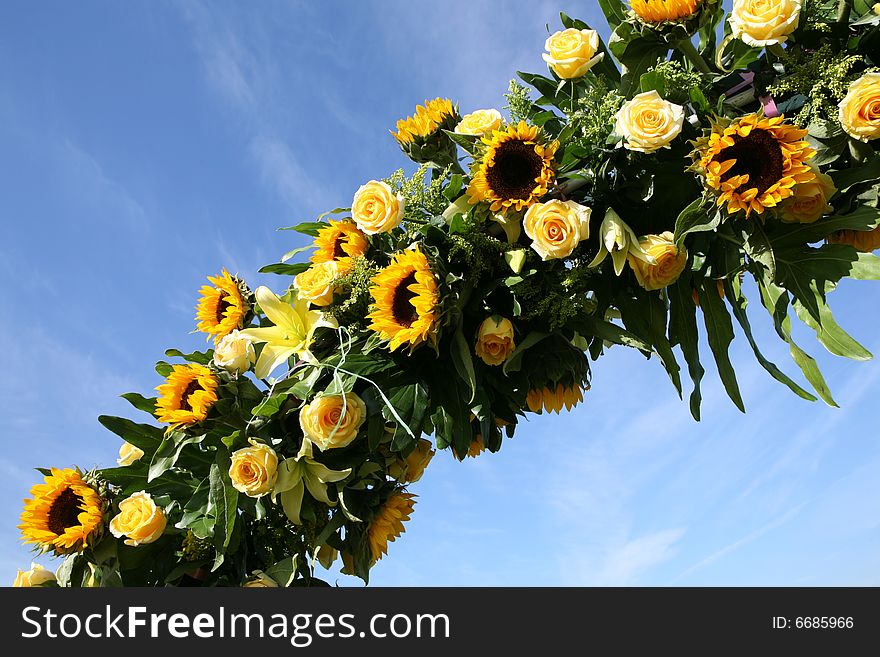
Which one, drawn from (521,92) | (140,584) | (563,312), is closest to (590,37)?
(521,92)

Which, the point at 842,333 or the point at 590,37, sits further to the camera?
the point at 590,37

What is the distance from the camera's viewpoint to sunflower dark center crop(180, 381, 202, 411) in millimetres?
1701

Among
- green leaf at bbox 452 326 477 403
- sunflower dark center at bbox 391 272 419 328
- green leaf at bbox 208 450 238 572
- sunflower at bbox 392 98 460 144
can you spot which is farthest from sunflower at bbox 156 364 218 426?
sunflower at bbox 392 98 460 144

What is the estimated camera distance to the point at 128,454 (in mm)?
1890

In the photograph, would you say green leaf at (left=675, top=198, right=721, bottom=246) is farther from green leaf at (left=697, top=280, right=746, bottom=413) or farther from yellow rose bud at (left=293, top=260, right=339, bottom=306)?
yellow rose bud at (left=293, top=260, right=339, bottom=306)

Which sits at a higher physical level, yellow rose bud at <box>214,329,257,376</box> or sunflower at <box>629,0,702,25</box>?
sunflower at <box>629,0,702,25</box>

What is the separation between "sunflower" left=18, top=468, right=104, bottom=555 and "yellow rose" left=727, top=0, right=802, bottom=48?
71.9 inches

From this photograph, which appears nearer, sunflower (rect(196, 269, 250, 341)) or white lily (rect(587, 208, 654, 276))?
white lily (rect(587, 208, 654, 276))

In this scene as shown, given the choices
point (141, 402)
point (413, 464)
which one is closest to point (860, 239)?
point (413, 464)

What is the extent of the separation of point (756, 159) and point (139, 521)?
1553 mm
